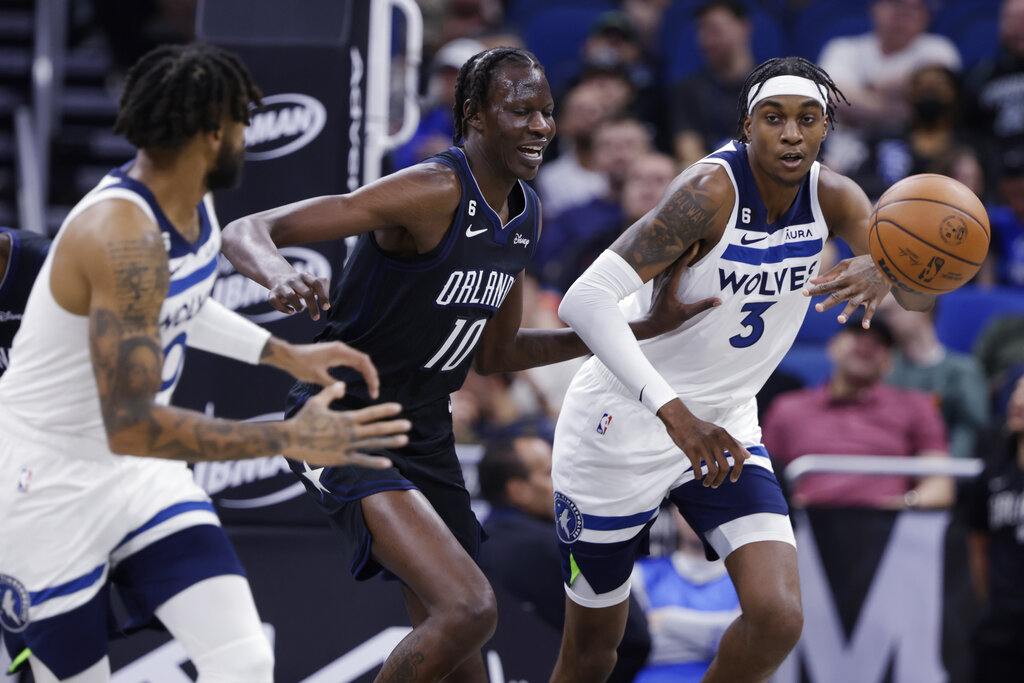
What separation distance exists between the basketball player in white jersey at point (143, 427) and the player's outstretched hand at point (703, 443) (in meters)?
0.95

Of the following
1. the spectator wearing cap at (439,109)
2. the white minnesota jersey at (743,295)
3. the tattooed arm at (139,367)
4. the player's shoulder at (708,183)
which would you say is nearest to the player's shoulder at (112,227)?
the tattooed arm at (139,367)

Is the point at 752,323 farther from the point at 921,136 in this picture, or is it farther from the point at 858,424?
the point at 921,136

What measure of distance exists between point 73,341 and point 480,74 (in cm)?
166

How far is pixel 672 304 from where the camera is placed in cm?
434

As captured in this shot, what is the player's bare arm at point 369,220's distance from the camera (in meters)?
3.87

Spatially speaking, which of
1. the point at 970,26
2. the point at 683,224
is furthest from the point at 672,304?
the point at 970,26

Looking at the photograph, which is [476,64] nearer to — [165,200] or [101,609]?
[165,200]

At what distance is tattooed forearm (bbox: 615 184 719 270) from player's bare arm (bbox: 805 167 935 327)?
1.40 ft

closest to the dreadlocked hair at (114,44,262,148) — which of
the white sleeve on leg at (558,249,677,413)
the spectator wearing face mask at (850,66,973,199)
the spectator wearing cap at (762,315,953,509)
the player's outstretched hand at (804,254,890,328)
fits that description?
the white sleeve on leg at (558,249,677,413)

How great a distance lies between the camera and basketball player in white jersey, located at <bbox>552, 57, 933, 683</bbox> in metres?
4.06

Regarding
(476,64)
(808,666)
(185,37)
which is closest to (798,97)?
(476,64)

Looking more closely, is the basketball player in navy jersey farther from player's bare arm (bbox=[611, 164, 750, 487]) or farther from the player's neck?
the player's neck

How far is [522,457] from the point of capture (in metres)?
5.97

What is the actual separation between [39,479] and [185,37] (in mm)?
7660
